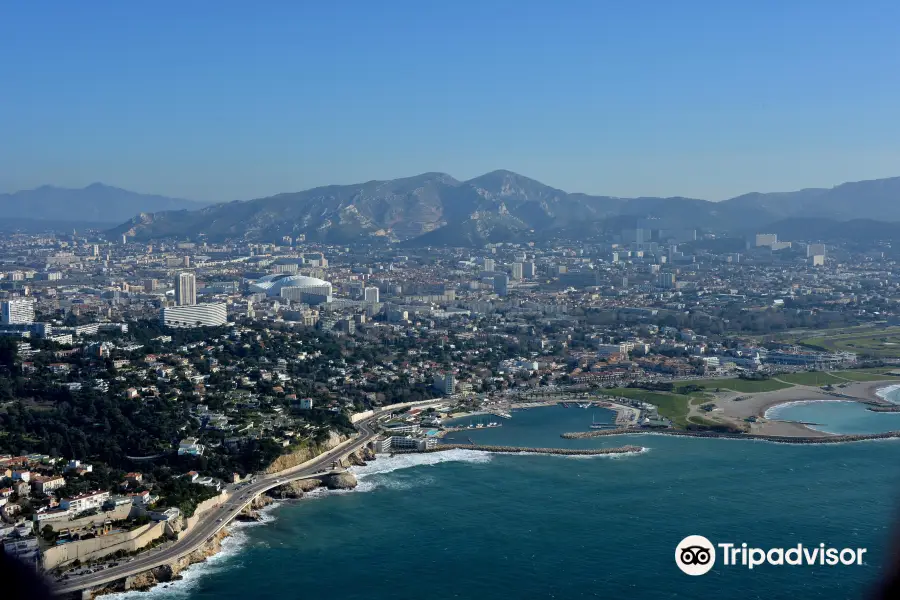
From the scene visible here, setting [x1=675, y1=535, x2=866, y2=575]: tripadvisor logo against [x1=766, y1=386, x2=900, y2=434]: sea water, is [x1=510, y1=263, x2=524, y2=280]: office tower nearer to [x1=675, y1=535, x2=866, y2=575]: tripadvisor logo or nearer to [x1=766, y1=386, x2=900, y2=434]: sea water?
[x1=766, y1=386, x2=900, y2=434]: sea water

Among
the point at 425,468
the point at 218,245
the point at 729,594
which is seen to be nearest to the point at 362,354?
the point at 425,468

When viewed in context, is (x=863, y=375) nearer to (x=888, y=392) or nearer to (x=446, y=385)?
(x=888, y=392)

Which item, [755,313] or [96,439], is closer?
[96,439]

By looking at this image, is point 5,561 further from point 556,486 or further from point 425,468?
point 425,468

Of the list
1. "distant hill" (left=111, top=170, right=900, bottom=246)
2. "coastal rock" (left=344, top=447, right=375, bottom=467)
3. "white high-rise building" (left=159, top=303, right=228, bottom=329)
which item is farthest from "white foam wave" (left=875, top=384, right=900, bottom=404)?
"distant hill" (left=111, top=170, right=900, bottom=246)

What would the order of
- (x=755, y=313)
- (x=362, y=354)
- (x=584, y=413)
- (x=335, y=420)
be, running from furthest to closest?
(x=755, y=313) < (x=362, y=354) < (x=584, y=413) < (x=335, y=420)

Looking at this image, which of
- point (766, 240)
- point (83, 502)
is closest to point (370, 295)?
point (83, 502)
